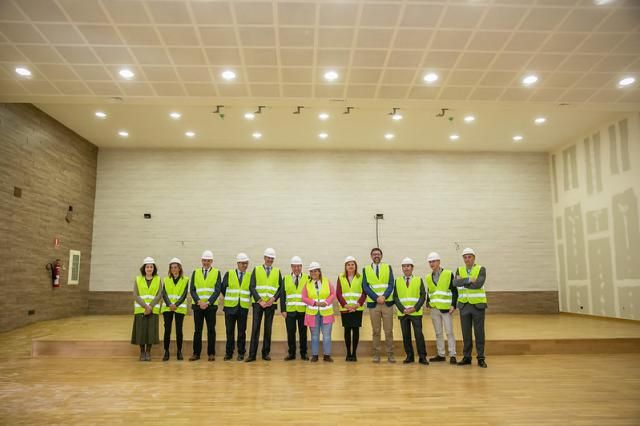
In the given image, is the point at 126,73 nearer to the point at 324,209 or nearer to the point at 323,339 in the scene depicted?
the point at 323,339

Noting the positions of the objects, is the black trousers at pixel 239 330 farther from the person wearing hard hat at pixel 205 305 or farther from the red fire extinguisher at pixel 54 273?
the red fire extinguisher at pixel 54 273

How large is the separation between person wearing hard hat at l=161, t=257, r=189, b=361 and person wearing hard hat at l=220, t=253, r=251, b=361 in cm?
Answer: 62

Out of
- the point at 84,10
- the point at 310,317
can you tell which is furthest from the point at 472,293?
the point at 84,10

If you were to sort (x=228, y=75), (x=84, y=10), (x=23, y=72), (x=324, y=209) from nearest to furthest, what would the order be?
(x=84, y=10), (x=23, y=72), (x=228, y=75), (x=324, y=209)

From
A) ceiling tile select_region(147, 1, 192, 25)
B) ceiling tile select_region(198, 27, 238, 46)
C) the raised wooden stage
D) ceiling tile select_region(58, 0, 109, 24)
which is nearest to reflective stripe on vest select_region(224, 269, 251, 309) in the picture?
the raised wooden stage

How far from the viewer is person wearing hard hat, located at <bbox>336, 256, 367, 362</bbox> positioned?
262 inches

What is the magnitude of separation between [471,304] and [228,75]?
523 cm

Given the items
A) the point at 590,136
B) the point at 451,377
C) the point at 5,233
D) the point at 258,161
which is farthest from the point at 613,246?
the point at 5,233

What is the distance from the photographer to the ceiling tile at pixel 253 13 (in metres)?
5.54

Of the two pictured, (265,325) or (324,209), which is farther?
(324,209)

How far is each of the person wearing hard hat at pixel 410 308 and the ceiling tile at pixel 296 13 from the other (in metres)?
3.59

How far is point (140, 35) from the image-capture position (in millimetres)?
6215

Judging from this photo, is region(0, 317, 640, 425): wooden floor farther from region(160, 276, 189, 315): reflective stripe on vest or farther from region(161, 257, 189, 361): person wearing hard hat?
region(160, 276, 189, 315): reflective stripe on vest

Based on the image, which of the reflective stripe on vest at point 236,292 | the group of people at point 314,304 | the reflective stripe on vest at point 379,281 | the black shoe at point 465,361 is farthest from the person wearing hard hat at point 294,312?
the black shoe at point 465,361
